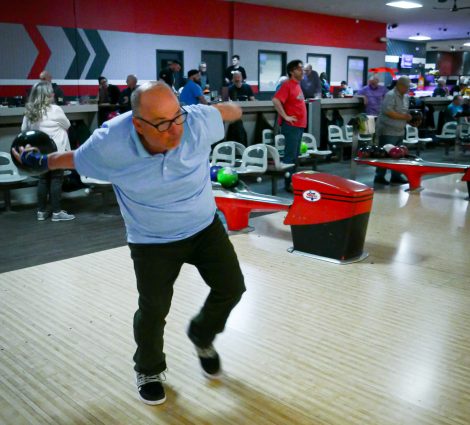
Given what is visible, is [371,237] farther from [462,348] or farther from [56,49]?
[56,49]

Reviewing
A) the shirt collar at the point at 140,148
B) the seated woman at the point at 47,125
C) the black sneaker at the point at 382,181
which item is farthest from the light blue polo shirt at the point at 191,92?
the shirt collar at the point at 140,148

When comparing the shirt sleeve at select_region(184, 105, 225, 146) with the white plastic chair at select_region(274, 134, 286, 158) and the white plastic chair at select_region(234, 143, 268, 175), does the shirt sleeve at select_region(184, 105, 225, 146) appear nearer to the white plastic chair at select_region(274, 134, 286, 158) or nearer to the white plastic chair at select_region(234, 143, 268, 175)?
the white plastic chair at select_region(234, 143, 268, 175)

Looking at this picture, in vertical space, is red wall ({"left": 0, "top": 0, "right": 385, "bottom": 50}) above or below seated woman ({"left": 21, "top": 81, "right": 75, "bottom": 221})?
above

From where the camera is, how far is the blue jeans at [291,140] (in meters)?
5.70

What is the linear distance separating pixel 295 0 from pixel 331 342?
10227 mm

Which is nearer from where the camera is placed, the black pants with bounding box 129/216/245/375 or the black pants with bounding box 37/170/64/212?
the black pants with bounding box 129/216/245/375

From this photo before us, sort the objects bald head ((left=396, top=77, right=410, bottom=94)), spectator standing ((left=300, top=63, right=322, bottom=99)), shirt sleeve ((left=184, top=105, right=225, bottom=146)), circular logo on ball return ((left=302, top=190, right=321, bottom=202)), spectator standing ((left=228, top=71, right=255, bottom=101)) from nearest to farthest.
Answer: shirt sleeve ((left=184, top=105, right=225, bottom=146)) → circular logo on ball return ((left=302, top=190, right=321, bottom=202)) → bald head ((left=396, top=77, right=410, bottom=94)) → spectator standing ((left=228, top=71, right=255, bottom=101)) → spectator standing ((left=300, top=63, right=322, bottom=99))

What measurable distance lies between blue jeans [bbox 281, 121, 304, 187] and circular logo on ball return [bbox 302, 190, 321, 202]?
2.15 m

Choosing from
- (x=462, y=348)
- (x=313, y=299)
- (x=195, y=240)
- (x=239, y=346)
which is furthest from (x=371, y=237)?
(x=195, y=240)

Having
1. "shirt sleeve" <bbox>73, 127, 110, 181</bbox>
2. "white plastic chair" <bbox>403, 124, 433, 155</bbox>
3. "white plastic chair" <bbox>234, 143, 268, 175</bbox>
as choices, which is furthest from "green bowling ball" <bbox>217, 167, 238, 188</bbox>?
"white plastic chair" <bbox>403, 124, 433, 155</bbox>

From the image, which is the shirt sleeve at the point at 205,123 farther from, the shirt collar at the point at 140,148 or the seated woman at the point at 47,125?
the seated woman at the point at 47,125

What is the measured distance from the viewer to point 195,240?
1920mm

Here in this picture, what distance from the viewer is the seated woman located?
15.1ft

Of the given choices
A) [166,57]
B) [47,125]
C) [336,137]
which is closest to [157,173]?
[47,125]
